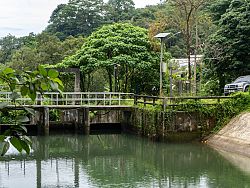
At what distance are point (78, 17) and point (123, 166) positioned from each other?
50130mm

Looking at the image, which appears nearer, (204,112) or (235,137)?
(235,137)

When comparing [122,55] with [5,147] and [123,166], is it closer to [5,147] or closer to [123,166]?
[123,166]

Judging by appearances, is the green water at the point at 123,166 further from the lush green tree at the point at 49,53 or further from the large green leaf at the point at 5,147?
the lush green tree at the point at 49,53

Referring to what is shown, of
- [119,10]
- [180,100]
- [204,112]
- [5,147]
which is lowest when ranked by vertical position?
[204,112]

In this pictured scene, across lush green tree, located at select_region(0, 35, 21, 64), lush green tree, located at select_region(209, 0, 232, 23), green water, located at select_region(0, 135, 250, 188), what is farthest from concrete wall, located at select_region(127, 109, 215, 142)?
lush green tree, located at select_region(0, 35, 21, 64)

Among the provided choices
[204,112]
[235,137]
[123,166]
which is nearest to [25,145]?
[123,166]

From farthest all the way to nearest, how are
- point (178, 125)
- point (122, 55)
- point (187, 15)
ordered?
point (122, 55) → point (187, 15) → point (178, 125)

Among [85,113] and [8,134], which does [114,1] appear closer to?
[85,113]

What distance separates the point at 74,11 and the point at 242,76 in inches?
1716

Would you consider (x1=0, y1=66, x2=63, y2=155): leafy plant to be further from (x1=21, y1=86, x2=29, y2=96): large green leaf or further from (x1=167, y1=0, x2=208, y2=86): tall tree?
(x1=167, y1=0, x2=208, y2=86): tall tree

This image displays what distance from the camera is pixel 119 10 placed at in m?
66.2

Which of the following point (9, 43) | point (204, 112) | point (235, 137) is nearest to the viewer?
point (235, 137)

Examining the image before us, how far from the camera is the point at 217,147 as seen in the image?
16.8 metres

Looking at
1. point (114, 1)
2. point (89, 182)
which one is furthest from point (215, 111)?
point (114, 1)
